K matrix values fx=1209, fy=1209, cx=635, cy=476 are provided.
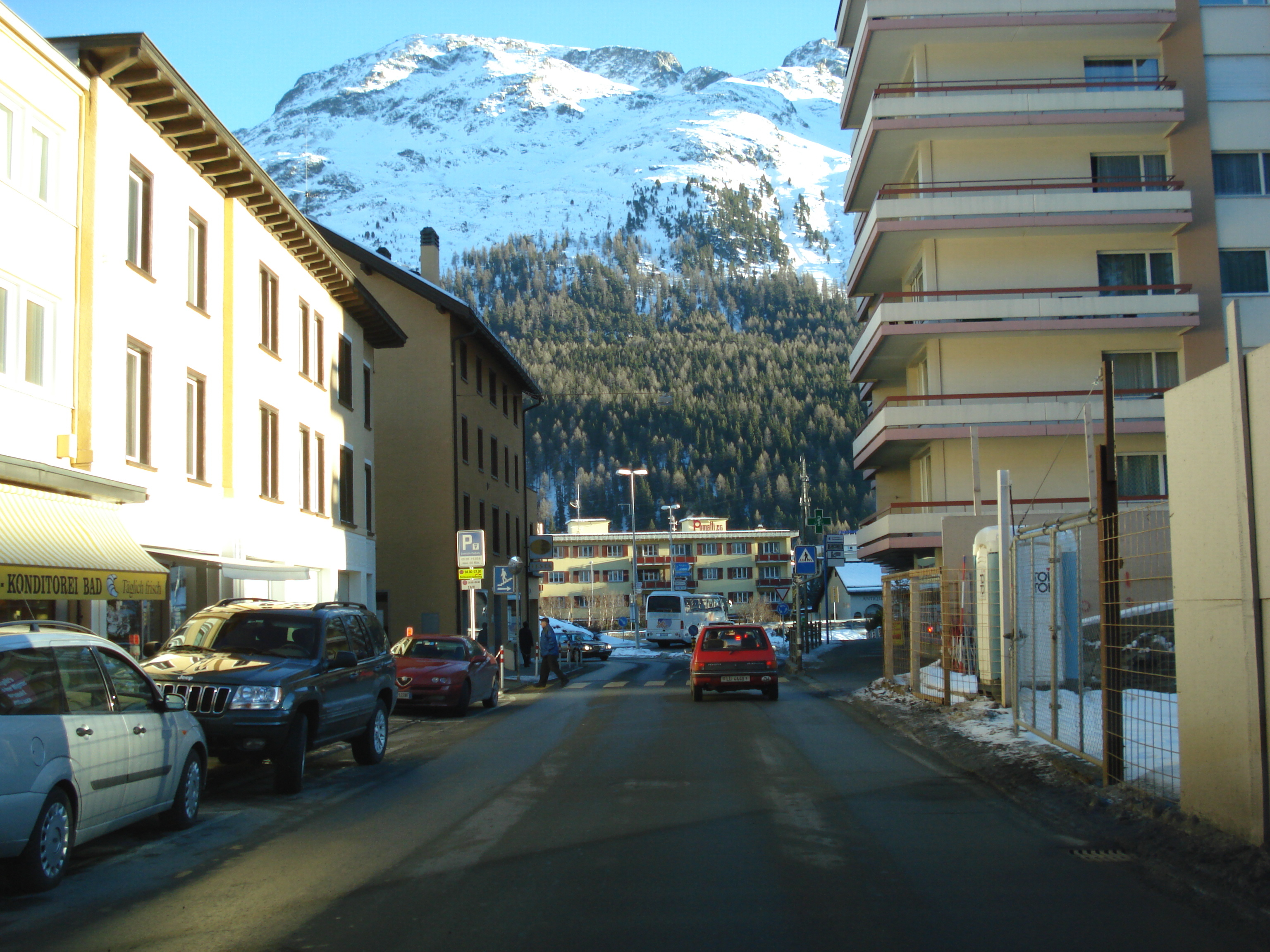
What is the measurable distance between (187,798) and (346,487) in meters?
22.5

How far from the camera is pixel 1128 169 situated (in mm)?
36938

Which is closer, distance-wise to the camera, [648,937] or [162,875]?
[648,937]

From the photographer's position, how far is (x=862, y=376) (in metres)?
41.3

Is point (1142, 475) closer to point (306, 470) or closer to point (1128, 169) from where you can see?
point (1128, 169)

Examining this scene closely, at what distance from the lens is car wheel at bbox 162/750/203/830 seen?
31.1 feet

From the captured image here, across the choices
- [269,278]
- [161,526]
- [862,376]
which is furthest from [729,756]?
[862,376]

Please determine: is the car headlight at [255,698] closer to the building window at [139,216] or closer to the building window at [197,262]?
the building window at [139,216]

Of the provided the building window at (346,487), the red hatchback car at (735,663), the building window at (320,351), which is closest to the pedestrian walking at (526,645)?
the building window at (346,487)

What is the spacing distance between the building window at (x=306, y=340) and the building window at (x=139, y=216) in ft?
27.6

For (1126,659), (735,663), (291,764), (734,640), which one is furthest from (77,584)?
(734,640)

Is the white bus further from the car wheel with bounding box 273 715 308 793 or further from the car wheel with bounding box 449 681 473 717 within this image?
the car wheel with bounding box 273 715 308 793

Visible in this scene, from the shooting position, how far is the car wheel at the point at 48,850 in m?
7.14

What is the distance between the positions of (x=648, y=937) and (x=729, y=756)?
25.5ft

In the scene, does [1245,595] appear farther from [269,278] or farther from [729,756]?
[269,278]
